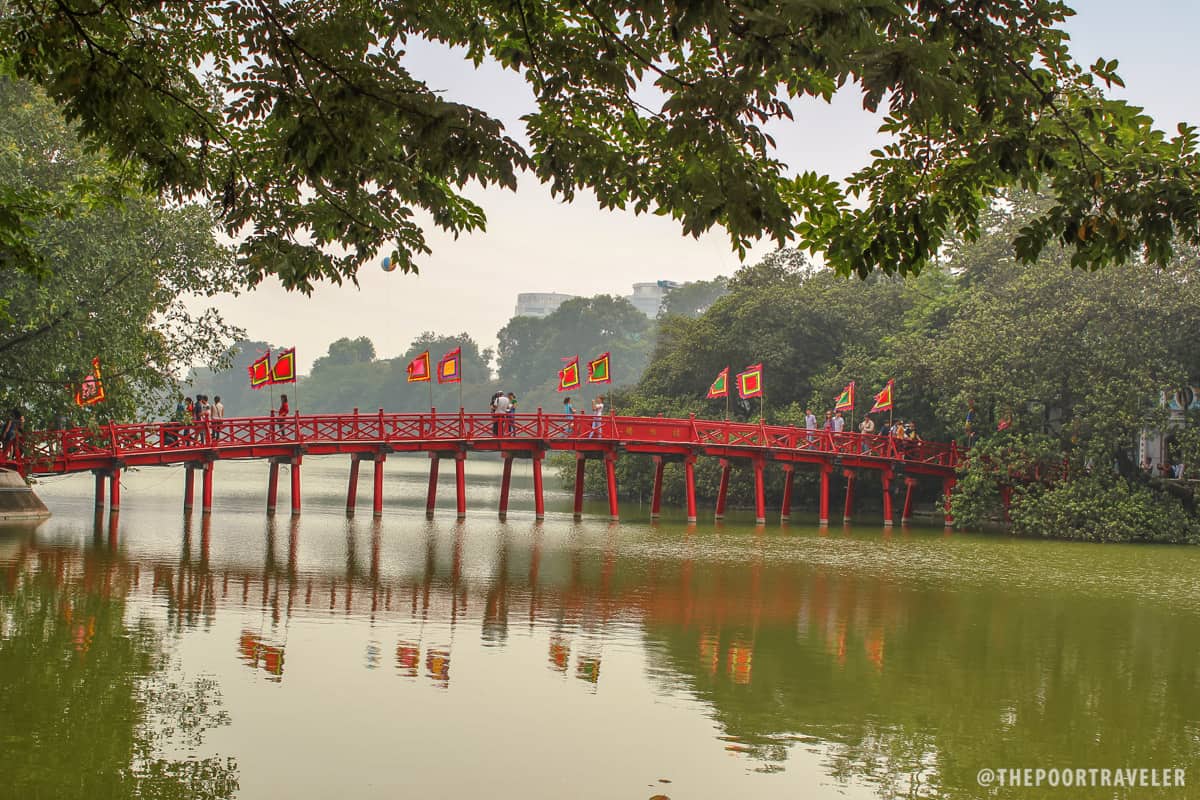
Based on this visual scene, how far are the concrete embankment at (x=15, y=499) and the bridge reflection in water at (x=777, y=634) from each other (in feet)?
12.0

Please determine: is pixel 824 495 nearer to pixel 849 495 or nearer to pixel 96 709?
pixel 849 495

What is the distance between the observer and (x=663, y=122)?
812cm

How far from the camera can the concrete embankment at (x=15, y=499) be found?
24.9 meters

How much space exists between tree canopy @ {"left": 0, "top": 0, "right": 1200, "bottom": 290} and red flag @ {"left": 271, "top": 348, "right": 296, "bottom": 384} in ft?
62.1

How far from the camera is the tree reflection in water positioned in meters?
7.39

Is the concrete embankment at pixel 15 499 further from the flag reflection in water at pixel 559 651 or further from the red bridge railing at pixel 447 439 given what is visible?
the flag reflection in water at pixel 559 651

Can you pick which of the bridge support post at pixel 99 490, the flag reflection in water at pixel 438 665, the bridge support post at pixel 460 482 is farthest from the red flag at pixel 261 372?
the flag reflection in water at pixel 438 665

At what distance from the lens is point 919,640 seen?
44.3 ft

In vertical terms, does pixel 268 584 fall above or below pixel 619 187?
below

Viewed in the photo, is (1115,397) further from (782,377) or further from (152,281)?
(152,281)

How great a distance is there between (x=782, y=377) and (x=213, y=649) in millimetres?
31381

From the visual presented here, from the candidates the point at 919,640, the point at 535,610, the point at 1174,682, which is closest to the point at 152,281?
the point at 535,610

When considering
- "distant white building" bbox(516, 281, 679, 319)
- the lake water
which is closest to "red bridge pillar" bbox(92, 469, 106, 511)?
the lake water

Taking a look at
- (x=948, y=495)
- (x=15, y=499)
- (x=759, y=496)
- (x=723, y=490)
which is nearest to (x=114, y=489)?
(x=15, y=499)
